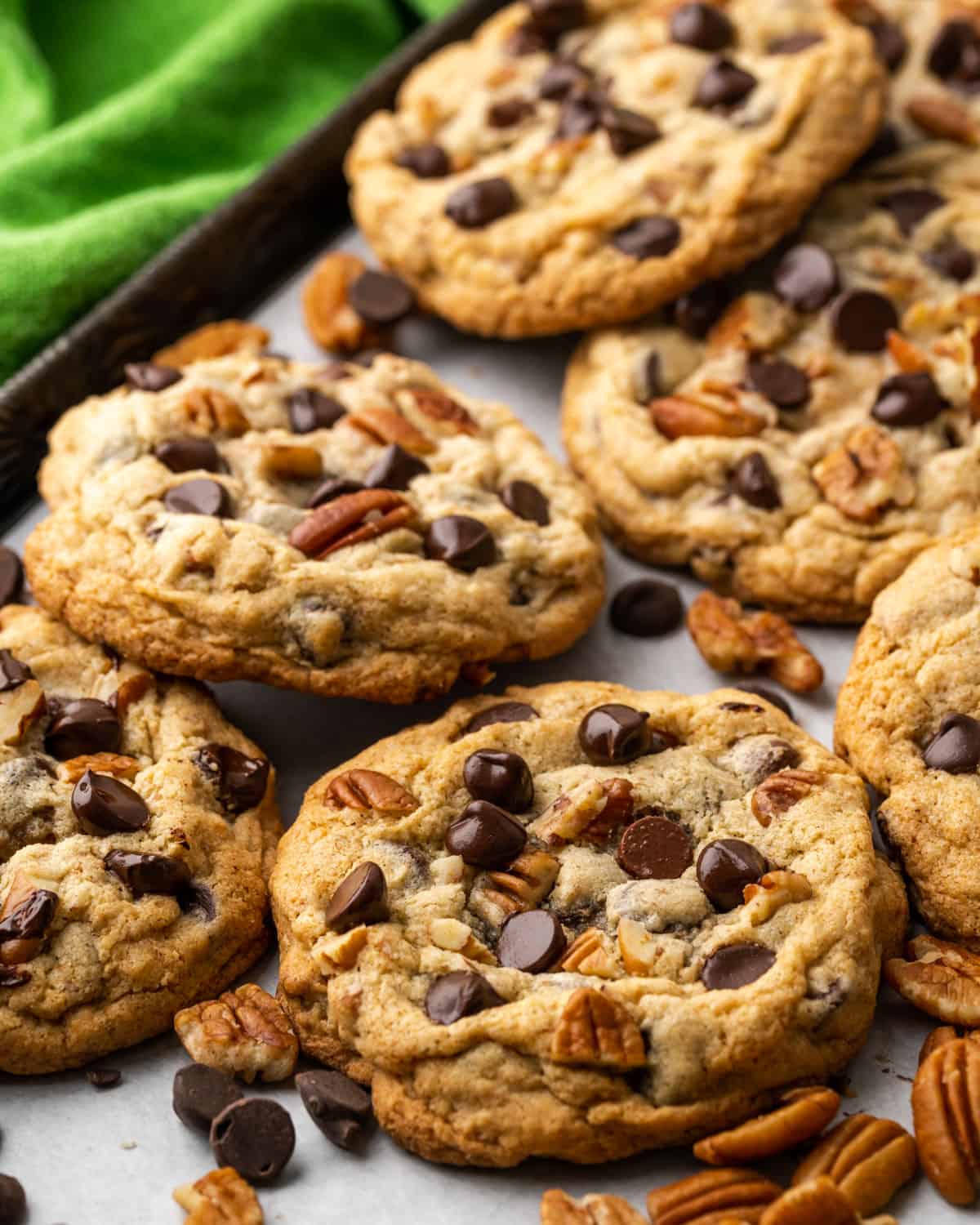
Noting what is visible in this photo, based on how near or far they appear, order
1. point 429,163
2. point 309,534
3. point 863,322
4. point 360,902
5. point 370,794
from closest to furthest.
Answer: point 360,902 → point 370,794 → point 309,534 → point 863,322 → point 429,163

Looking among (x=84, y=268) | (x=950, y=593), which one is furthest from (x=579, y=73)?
(x=950, y=593)

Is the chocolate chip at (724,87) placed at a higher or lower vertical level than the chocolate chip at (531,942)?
higher

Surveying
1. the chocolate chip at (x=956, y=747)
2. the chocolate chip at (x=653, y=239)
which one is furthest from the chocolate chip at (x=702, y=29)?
the chocolate chip at (x=956, y=747)

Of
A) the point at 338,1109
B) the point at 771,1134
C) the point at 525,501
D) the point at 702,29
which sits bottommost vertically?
the point at 771,1134

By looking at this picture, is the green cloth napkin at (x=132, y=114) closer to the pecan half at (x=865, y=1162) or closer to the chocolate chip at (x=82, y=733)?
the chocolate chip at (x=82, y=733)

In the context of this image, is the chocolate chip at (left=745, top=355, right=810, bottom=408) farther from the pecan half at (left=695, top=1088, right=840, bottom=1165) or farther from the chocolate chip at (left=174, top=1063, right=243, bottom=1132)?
the chocolate chip at (left=174, top=1063, right=243, bottom=1132)

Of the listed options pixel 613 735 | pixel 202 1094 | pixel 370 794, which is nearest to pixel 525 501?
pixel 613 735

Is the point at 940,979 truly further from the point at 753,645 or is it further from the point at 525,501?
the point at 525,501

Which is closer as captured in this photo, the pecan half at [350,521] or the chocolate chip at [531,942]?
the chocolate chip at [531,942]
